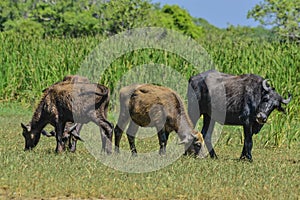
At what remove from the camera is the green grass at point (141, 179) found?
841cm

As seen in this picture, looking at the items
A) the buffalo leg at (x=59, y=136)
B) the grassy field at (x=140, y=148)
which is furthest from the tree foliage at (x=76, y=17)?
the buffalo leg at (x=59, y=136)

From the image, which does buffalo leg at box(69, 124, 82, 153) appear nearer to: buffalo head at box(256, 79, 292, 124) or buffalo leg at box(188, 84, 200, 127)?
buffalo leg at box(188, 84, 200, 127)

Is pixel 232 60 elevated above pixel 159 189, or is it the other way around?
pixel 232 60

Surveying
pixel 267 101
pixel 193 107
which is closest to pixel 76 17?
pixel 193 107

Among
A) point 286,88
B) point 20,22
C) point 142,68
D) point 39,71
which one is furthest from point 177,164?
point 20,22

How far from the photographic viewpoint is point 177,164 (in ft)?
34.8

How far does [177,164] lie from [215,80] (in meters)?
2.20

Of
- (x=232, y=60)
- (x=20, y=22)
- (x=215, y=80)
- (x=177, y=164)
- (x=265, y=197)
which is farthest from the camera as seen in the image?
(x=20, y=22)

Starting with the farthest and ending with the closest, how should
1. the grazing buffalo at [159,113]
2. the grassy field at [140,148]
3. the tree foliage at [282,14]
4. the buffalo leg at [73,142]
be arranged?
the tree foliage at [282,14] < the buffalo leg at [73,142] < the grazing buffalo at [159,113] < the grassy field at [140,148]

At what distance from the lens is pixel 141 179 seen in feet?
30.3

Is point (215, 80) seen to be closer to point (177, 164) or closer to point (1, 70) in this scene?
point (177, 164)

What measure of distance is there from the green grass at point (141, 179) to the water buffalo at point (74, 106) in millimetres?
561

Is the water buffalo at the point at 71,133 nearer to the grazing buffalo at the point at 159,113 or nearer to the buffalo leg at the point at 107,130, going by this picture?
the buffalo leg at the point at 107,130

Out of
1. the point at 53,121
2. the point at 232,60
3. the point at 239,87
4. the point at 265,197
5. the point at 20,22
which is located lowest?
the point at 265,197
